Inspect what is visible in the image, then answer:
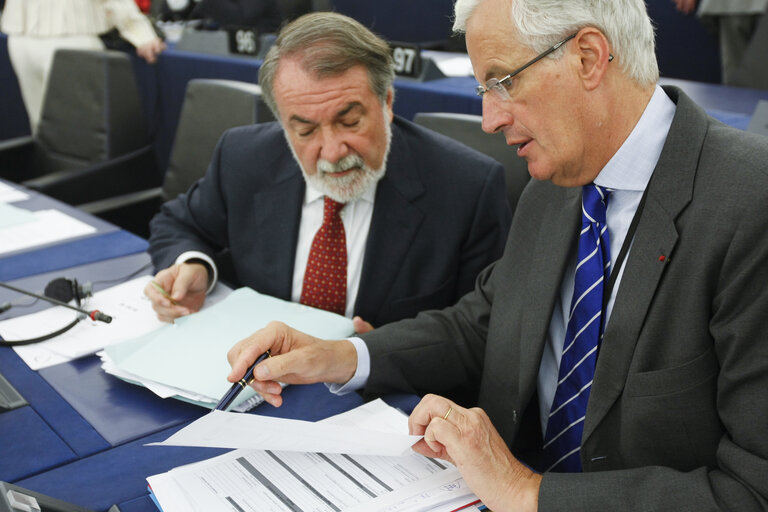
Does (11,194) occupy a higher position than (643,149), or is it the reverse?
(643,149)

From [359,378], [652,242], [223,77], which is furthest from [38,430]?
[223,77]

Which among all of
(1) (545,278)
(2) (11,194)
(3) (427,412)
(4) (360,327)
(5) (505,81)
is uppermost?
(5) (505,81)

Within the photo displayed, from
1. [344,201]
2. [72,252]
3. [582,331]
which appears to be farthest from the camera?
[72,252]

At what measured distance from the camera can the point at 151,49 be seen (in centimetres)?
424

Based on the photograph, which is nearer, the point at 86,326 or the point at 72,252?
the point at 86,326

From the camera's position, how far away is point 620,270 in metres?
1.19

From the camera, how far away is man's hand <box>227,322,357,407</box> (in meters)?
1.24

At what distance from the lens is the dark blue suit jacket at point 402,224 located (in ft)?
6.13

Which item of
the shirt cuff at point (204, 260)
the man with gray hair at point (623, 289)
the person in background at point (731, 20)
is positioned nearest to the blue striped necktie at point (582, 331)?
the man with gray hair at point (623, 289)

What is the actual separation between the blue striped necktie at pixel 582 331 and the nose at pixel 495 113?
0.18 m

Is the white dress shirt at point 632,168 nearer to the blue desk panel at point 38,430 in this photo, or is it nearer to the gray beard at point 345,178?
the gray beard at point 345,178

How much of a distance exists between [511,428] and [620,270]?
1.26 feet

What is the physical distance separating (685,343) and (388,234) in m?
0.93

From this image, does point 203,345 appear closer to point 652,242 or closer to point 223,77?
point 652,242
